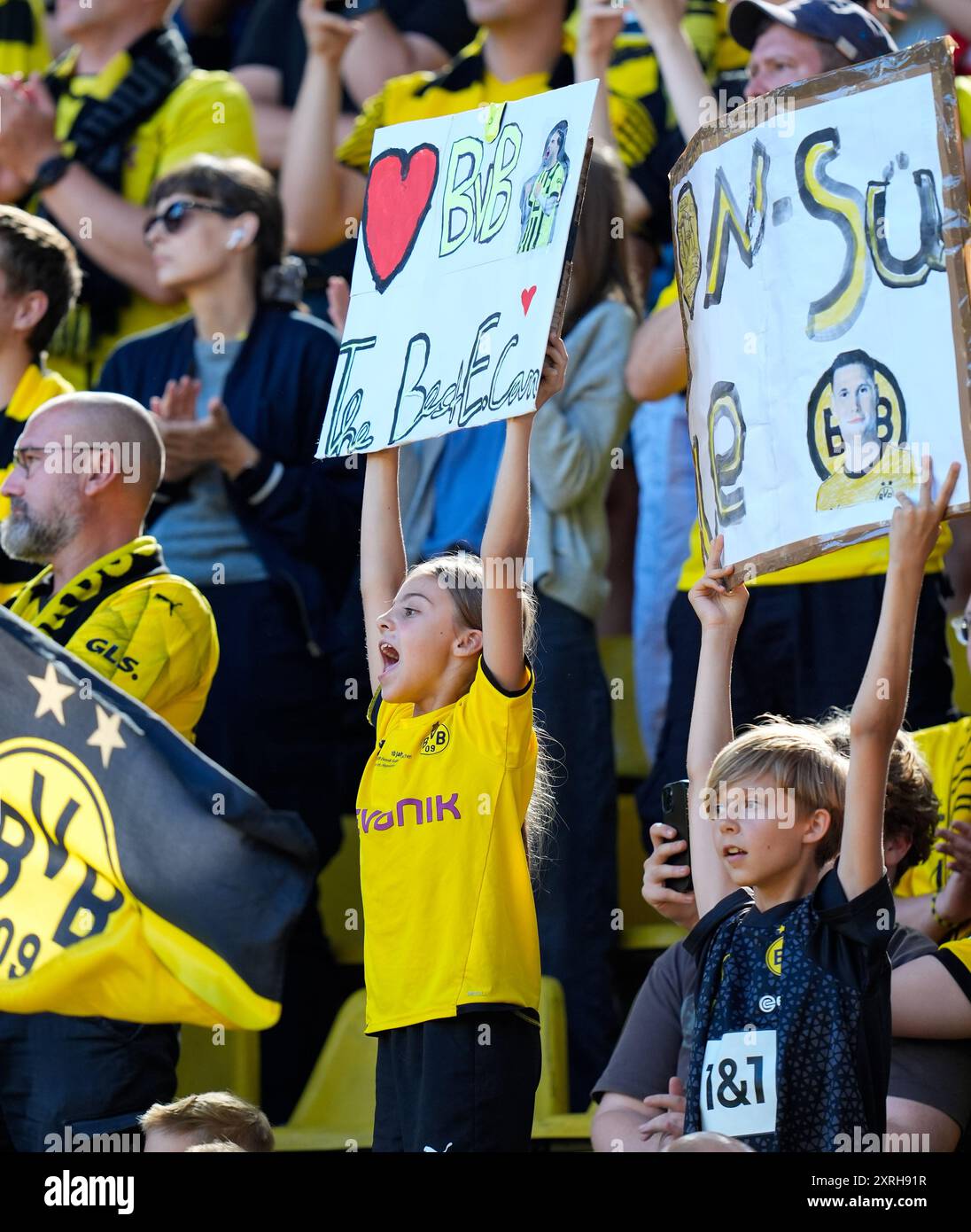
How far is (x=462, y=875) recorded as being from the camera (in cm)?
365

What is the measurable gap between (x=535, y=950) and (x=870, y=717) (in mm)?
862

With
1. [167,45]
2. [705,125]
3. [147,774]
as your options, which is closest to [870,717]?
[705,125]

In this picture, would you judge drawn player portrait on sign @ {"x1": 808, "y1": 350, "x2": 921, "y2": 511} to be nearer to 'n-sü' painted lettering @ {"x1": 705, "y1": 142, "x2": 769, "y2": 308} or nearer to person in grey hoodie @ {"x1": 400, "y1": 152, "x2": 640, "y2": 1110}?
'n-sü' painted lettering @ {"x1": 705, "y1": 142, "x2": 769, "y2": 308}

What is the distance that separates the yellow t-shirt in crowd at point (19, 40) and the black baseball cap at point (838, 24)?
3046 mm

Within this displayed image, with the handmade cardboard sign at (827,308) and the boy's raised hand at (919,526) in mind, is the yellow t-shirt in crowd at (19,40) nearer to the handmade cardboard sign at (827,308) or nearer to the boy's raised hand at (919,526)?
the handmade cardboard sign at (827,308)

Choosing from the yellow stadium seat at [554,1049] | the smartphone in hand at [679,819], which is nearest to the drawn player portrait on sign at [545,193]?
the smartphone in hand at [679,819]

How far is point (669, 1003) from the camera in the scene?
386 cm

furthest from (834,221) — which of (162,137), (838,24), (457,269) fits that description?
(162,137)

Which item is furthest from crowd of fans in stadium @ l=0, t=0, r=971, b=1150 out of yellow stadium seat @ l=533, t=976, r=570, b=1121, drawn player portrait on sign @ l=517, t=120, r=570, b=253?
drawn player portrait on sign @ l=517, t=120, r=570, b=253

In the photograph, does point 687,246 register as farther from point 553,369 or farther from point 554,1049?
point 554,1049

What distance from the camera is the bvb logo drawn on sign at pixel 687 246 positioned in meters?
3.85

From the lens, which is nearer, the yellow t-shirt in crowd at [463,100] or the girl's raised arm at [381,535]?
the girl's raised arm at [381,535]

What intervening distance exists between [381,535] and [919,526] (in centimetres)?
132
